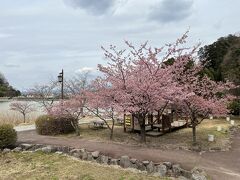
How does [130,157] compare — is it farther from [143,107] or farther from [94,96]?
[94,96]

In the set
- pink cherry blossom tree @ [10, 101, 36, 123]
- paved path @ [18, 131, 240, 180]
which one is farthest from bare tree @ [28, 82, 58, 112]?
paved path @ [18, 131, 240, 180]

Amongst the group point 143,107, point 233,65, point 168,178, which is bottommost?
point 168,178

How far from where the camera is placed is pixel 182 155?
9.75 metres

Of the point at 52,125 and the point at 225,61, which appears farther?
the point at 225,61

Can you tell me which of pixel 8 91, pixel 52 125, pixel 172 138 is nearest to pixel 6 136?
pixel 52 125

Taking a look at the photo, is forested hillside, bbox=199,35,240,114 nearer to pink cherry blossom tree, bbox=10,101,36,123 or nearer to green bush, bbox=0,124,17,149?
green bush, bbox=0,124,17,149

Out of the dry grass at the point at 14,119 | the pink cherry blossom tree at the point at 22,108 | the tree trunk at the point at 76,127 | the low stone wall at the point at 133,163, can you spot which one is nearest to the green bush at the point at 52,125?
the tree trunk at the point at 76,127

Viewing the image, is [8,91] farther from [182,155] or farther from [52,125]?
[182,155]

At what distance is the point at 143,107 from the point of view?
37.5 feet

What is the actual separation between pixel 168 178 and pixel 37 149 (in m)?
5.03

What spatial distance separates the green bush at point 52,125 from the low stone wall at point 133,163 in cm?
291

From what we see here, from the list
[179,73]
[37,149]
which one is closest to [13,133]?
[37,149]

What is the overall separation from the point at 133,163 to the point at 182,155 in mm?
1796

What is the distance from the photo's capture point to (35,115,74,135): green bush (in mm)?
13914
